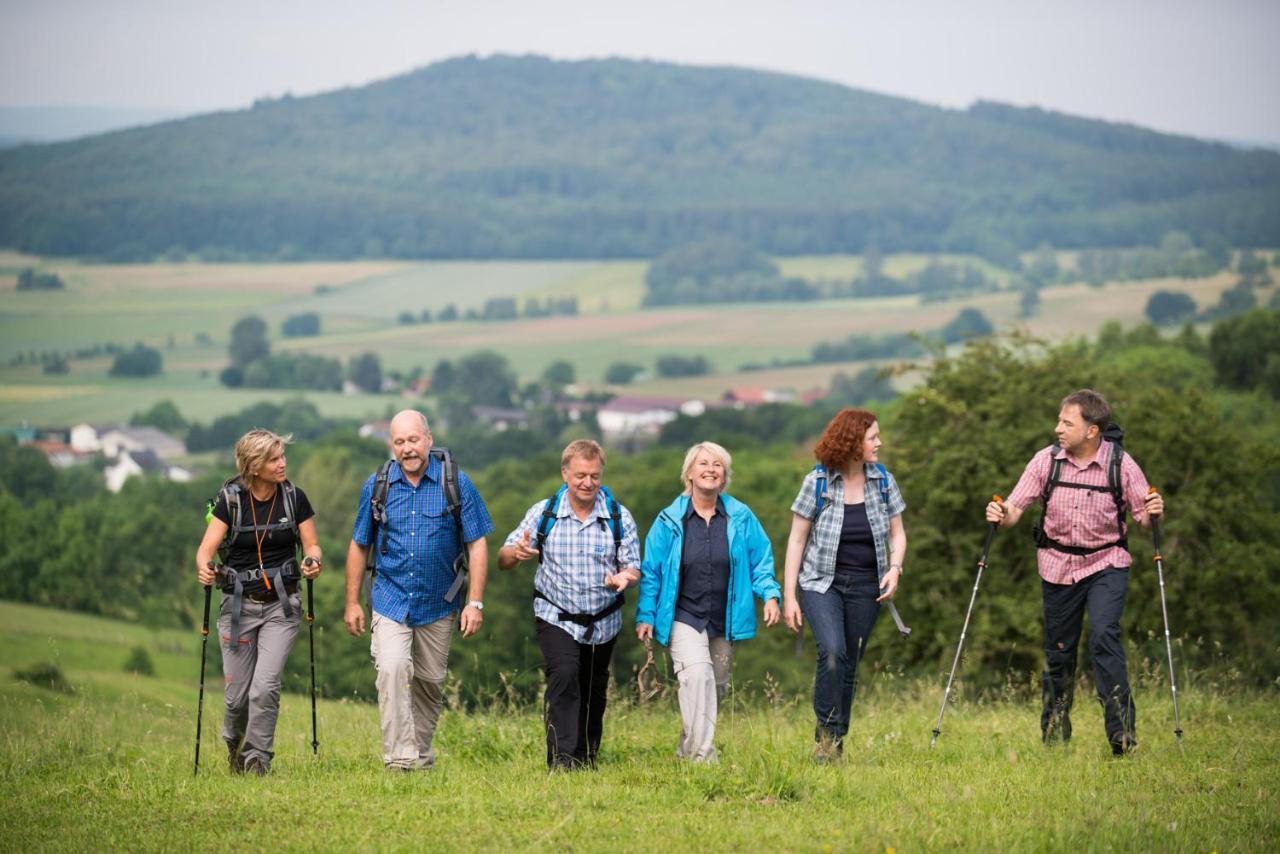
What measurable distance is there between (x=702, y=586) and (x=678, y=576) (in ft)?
0.45

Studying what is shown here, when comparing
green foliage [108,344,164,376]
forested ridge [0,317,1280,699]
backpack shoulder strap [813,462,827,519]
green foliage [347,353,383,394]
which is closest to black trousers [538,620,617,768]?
forested ridge [0,317,1280,699]

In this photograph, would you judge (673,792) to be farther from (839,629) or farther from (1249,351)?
(1249,351)

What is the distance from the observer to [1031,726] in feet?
30.3

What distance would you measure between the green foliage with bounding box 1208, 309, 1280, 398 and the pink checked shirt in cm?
8210

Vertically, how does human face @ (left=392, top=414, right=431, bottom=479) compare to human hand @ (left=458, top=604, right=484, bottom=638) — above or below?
above

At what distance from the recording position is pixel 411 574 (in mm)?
7848

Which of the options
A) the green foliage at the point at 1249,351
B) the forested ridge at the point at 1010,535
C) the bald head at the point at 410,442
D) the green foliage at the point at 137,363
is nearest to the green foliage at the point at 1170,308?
the green foliage at the point at 1249,351

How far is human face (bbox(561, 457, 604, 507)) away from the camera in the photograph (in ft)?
25.0

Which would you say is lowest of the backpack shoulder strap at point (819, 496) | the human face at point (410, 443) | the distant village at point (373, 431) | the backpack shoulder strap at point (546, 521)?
the distant village at point (373, 431)

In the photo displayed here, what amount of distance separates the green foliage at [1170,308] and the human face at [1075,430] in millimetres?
155001

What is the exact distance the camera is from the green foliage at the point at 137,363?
189 m

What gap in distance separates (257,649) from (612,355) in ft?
592

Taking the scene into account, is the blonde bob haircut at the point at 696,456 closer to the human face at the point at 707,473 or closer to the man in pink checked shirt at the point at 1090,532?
the human face at the point at 707,473

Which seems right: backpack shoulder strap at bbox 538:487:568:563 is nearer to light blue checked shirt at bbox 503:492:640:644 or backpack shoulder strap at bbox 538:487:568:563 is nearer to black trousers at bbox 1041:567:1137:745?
light blue checked shirt at bbox 503:492:640:644
